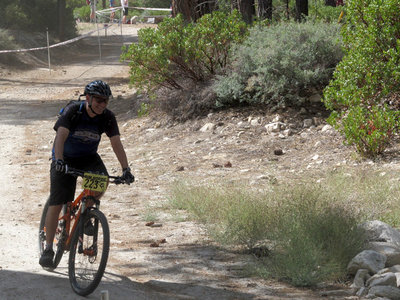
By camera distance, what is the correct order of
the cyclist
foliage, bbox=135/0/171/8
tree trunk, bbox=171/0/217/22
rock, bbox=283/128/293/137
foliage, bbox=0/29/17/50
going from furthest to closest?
foliage, bbox=135/0/171/8, foliage, bbox=0/29/17/50, tree trunk, bbox=171/0/217/22, rock, bbox=283/128/293/137, the cyclist

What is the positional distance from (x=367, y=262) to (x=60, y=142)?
2.64 meters

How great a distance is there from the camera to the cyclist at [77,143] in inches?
213

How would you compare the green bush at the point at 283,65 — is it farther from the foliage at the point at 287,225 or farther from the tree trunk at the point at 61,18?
the tree trunk at the point at 61,18

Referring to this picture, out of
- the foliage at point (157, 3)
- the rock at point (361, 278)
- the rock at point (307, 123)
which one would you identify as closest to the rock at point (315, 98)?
the rock at point (307, 123)

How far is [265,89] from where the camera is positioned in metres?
12.3

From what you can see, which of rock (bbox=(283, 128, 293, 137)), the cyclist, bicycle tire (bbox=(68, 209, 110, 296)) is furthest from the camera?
rock (bbox=(283, 128, 293, 137))

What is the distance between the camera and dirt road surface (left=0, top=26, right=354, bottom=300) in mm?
5547

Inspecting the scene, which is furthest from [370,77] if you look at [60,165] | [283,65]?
[60,165]

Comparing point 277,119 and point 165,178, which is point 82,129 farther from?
point 277,119

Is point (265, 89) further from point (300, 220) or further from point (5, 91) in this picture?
point (5, 91)

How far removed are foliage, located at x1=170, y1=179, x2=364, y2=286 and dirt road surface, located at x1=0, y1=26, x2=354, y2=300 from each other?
0.61 feet

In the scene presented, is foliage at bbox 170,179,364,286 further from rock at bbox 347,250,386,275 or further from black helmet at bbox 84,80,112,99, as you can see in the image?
black helmet at bbox 84,80,112,99

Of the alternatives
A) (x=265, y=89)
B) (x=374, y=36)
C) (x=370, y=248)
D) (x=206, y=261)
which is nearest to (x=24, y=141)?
(x=265, y=89)

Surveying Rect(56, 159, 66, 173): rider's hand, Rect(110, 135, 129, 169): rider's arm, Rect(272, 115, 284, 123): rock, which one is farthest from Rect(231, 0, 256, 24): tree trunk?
Rect(56, 159, 66, 173): rider's hand
